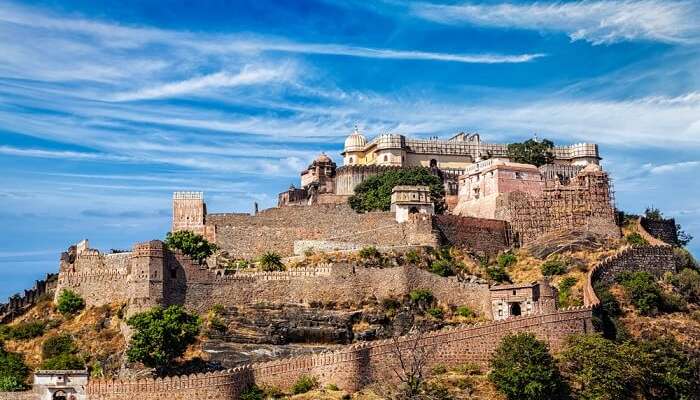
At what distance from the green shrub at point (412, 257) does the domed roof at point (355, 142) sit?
26.6 metres

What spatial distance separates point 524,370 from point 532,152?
1642 inches

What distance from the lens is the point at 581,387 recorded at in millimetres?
63844

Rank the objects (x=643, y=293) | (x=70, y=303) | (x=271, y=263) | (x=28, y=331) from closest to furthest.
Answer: (x=643, y=293)
(x=28, y=331)
(x=70, y=303)
(x=271, y=263)

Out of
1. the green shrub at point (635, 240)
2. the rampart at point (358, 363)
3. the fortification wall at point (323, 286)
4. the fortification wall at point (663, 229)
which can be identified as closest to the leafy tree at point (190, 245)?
the fortification wall at point (323, 286)

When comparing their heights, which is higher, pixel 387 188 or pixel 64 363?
pixel 387 188

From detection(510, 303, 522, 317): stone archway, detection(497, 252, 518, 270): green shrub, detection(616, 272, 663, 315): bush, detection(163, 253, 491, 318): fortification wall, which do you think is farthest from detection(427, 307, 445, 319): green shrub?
detection(616, 272, 663, 315): bush

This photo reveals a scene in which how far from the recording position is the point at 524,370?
6181 centimetres

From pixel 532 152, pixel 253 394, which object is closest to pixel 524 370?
pixel 253 394

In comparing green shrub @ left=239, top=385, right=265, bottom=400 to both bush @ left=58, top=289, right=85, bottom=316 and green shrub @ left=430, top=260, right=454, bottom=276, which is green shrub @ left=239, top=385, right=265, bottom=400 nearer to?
bush @ left=58, top=289, right=85, bottom=316

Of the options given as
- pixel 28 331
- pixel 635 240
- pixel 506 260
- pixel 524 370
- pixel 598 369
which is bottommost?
pixel 598 369

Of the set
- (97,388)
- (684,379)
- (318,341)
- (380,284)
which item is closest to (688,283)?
(684,379)

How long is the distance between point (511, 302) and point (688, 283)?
48.3 feet

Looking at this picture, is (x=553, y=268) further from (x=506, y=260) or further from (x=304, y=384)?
(x=304, y=384)

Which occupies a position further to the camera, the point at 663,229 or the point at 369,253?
the point at 663,229
